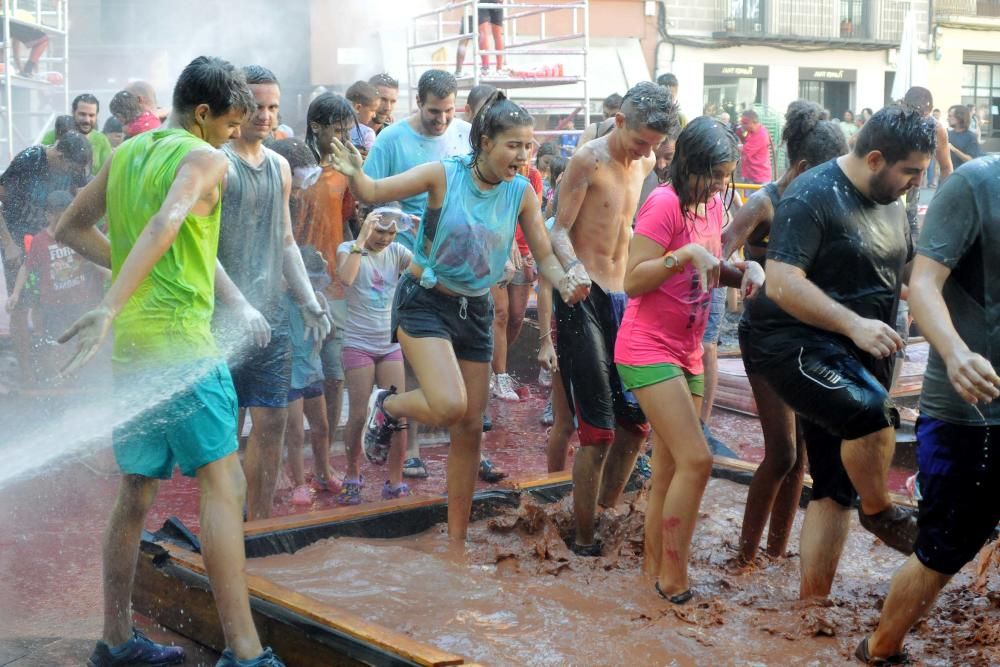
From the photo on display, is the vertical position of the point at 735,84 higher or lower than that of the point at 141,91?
higher

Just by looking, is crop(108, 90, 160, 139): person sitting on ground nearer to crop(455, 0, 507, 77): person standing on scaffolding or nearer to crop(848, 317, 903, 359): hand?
crop(848, 317, 903, 359): hand

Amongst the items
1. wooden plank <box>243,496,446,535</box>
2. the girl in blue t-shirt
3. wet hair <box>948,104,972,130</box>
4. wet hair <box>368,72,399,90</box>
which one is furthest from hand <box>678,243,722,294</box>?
wet hair <box>948,104,972,130</box>

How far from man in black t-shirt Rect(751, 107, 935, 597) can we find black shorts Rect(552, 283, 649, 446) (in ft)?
3.26

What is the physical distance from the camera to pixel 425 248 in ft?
17.1

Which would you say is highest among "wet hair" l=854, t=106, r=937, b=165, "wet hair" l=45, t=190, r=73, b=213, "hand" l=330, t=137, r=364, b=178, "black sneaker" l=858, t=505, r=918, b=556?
"wet hair" l=854, t=106, r=937, b=165

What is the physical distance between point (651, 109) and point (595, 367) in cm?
113

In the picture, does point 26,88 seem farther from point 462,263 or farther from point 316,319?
point 462,263

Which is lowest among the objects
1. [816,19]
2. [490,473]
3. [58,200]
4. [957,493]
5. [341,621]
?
[490,473]

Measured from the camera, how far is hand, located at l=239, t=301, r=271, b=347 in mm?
4273

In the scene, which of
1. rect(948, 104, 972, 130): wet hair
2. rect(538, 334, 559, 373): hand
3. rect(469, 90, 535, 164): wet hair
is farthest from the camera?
rect(948, 104, 972, 130): wet hair

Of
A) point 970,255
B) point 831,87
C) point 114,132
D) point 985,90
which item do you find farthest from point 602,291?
point 985,90

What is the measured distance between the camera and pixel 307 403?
6562 millimetres

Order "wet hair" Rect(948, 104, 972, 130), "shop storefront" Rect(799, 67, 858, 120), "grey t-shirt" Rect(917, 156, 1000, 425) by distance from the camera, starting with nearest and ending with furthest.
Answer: "grey t-shirt" Rect(917, 156, 1000, 425)
"wet hair" Rect(948, 104, 972, 130)
"shop storefront" Rect(799, 67, 858, 120)

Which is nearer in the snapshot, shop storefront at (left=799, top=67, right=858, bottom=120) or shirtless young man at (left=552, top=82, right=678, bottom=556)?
shirtless young man at (left=552, top=82, right=678, bottom=556)
